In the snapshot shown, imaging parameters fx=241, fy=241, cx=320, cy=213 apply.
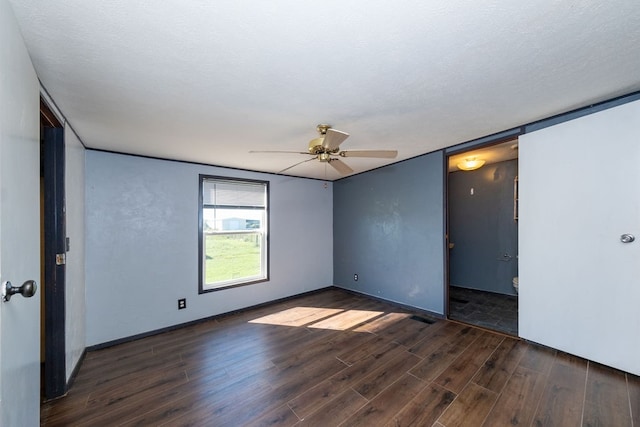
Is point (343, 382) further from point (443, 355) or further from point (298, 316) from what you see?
point (298, 316)

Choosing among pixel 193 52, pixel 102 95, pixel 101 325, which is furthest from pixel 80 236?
pixel 193 52

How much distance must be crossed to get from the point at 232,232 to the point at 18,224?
274 centimetres

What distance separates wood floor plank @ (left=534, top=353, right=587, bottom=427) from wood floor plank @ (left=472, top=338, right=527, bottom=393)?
24 cm

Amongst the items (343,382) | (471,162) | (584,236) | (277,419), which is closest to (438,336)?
(343,382)

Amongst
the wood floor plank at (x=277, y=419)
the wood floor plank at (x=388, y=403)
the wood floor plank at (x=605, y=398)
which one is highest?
the wood floor plank at (x=605, y=398)

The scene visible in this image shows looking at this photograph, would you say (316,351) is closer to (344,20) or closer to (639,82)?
(344,20)

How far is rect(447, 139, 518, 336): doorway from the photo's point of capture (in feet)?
12.3

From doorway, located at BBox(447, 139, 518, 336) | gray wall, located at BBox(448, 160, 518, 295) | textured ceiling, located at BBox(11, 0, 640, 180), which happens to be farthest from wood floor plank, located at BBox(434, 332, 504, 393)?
textured ceiling, located at BBox(11, 0, 640, 180)

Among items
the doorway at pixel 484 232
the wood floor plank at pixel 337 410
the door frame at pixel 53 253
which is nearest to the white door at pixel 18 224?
the door frame at pixel 53 253

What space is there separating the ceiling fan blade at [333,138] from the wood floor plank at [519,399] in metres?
2.22

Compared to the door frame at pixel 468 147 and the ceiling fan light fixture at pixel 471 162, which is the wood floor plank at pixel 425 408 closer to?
the door frame at pixel 468 147

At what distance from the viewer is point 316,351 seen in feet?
8.29

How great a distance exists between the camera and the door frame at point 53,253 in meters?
1.81

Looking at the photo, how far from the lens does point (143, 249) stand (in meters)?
2.97
